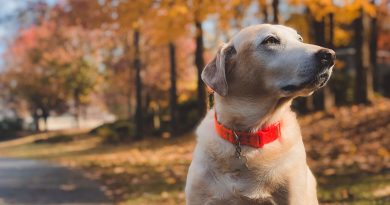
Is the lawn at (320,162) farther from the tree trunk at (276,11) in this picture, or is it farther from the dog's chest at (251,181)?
the dog's chest at (251,181)

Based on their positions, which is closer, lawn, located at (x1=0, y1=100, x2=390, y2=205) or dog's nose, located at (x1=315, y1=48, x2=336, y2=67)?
dog's nose, located at (x1=315, y1=48, x2=336, y2=67)

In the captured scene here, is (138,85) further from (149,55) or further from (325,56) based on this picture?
(325,56)

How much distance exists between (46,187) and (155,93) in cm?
2253

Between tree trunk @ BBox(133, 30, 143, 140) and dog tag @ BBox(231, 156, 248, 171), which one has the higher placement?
dog tag @ BBox(231, 156, 248, 171)

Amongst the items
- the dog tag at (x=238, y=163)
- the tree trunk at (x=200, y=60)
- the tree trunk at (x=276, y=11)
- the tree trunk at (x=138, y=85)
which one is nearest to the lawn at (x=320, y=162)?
the tree trunk at (x=200, y=60)

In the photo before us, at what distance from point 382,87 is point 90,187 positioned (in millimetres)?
23138

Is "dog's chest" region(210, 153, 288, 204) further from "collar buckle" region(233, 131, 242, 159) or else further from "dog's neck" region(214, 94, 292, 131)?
"dog's neck" region(214, 94, 292, 131)

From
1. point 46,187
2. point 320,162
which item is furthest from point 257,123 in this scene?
point 320,162

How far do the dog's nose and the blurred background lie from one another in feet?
4.72

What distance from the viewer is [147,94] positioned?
32.0 metres

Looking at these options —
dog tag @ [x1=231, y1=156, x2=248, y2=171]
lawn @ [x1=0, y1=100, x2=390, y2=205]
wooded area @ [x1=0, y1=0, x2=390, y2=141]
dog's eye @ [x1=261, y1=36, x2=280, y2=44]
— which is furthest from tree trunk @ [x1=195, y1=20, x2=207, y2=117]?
dog tag @ [x1=231, y1=156, x2=248, y2=171]

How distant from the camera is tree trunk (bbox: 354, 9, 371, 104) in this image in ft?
54.6

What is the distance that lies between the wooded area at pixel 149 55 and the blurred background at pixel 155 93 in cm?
6

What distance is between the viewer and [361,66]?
55.7 ft
